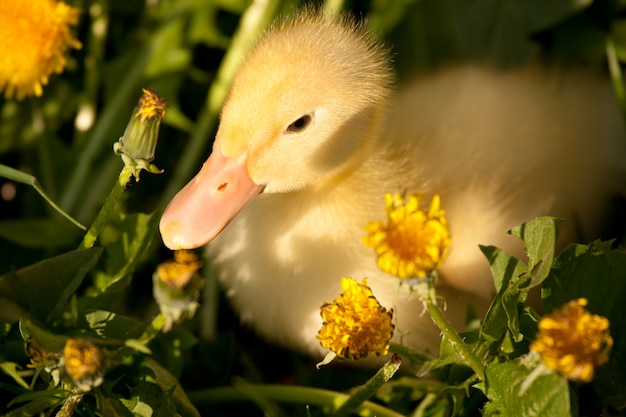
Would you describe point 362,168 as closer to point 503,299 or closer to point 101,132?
point 503,299

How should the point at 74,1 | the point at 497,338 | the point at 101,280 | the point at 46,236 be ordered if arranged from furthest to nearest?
1. the point at 74,1
2. the point at 46,236
3. the point at 101,280
4. the point at 497,338

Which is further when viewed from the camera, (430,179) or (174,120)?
(174,120)

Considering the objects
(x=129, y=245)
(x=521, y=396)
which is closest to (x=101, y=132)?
(x=129, y=245)

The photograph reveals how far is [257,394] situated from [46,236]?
2.34 feet

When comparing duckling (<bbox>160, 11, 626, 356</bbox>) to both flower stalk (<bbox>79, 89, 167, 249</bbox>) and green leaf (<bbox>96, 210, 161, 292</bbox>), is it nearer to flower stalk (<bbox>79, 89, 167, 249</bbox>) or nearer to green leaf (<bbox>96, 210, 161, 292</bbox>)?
green leaf (<bbox>96, 210, 161, 292</bbox>)

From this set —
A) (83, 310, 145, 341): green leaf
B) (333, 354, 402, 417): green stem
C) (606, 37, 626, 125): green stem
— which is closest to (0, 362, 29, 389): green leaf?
(83, 310, 145, 341): green leaf

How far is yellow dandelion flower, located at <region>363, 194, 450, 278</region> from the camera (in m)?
1.04

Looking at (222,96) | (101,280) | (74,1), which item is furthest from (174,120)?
(101,280)

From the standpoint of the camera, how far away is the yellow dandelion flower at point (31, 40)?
59.6 inches

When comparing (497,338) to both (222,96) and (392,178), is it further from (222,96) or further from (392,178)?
(222,96)

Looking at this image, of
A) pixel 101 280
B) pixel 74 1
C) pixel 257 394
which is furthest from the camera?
pixel 74 1

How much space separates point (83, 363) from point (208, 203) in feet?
1.52

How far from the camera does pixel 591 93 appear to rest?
6.51 ft

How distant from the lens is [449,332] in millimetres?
1045
